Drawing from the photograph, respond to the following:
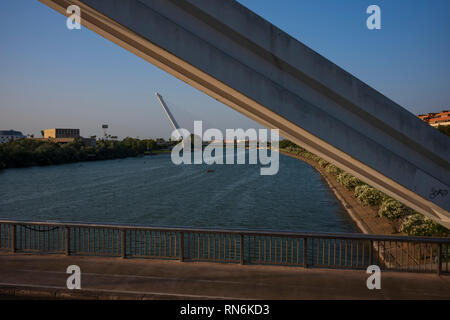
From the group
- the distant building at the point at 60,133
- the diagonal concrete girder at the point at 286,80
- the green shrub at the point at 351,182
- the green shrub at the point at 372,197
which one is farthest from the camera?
the distant building at the point at 60,133

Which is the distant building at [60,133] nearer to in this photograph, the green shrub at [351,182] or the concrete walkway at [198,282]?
the green shrub at [351,182]

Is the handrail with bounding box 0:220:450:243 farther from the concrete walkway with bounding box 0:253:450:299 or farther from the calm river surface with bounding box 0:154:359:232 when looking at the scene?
the calm river surface with bounding box 0:154:359:232

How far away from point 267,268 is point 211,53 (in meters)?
4.75

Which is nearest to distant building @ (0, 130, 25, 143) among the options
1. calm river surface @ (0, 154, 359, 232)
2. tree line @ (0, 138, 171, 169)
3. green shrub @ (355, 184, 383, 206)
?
tree line @ (0, 138, 171, 169)

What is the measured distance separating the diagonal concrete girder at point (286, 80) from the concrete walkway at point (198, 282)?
1746 mm

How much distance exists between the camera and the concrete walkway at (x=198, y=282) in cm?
590

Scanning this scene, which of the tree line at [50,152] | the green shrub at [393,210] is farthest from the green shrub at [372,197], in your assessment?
the tree line at [50,152]

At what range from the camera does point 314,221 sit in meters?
23.5

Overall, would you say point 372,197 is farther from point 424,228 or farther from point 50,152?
point 50,152

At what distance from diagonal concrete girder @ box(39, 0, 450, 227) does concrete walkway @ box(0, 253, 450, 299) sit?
175cm

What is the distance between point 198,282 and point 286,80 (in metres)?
4.21

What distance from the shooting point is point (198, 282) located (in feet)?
21.0
